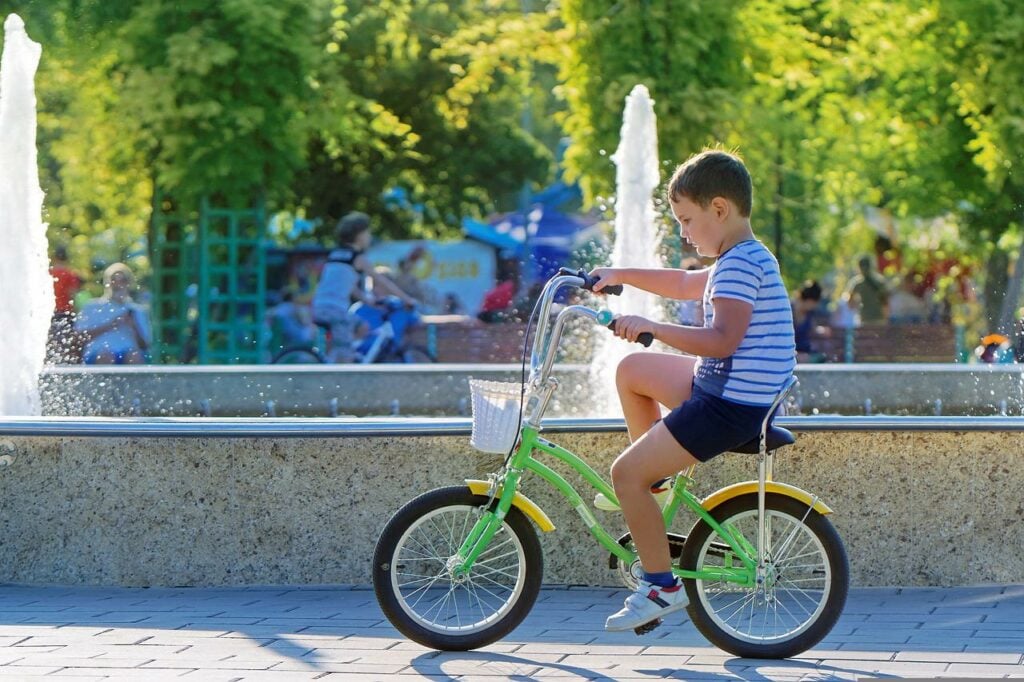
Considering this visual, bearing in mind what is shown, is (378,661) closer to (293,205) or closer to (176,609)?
(176,609)

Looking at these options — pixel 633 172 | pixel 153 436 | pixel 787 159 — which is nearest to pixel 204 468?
pixel 153 436

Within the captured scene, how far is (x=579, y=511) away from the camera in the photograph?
5.46 m

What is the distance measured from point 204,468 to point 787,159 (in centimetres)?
1492

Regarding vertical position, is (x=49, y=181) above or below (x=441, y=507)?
above

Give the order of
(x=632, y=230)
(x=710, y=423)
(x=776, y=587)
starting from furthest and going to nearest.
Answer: (x=632, y=230) → (x=776, y=587) → (x=710, y=423)

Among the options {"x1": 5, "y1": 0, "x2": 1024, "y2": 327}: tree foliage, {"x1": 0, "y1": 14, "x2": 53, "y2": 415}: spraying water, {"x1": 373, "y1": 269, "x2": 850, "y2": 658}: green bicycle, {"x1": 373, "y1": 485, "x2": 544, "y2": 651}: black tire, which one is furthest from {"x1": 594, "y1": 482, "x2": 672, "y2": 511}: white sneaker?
{"x1": 5, "y1": 0, "x2": 1024, "y2": 327}: tree foliage

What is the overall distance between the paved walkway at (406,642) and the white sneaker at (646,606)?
145 mm

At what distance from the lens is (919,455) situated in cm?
657

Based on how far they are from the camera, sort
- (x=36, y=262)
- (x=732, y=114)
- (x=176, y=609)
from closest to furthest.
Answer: (x=176, y=609)
(x=36, y=262)
(x=732, y=114)

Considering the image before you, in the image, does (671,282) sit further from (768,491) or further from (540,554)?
(540,554)

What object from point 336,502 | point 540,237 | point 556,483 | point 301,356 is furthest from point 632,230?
point 540,237

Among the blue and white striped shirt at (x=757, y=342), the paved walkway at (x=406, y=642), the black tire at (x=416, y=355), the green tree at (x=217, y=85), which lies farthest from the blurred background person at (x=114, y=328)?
the blue and white striped shirt at (x=757, y=342)

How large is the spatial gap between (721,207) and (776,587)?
1.17 m

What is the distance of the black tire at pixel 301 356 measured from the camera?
1451cm
